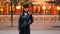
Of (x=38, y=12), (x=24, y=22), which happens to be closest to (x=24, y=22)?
(x=24, y=22)

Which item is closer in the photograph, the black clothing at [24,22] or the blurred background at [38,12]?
the black clothing at [24,22]

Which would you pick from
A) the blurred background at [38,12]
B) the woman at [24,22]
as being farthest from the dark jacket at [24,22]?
the blurred background at [38,12]

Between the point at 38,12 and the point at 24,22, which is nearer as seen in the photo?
the point at 24,22

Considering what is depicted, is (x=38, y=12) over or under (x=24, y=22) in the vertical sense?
under

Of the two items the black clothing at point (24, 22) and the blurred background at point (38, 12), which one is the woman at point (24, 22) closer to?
the black clothing at point (24, 22)

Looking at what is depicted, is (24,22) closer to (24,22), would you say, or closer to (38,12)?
(24,22)

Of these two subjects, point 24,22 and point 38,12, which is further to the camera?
point 38,12

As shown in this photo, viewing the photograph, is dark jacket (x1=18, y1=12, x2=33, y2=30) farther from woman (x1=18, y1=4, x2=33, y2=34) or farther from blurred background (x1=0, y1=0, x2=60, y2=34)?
blurred background (x1=0, y1=0, x2=60, y2=34)

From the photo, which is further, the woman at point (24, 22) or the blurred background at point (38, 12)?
the blurred background at point (38, 12)

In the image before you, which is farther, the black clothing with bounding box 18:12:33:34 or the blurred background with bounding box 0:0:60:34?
the blurred background with bounding box 0:0:60:34

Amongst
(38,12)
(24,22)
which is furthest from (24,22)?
(38,12)

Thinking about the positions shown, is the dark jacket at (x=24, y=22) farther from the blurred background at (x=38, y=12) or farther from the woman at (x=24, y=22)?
the blurred background at (x=38, y=12)

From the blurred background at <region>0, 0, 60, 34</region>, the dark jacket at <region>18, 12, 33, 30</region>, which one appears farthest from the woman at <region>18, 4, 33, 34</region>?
the blurred background at <region>0, 0, 60, 34</region>

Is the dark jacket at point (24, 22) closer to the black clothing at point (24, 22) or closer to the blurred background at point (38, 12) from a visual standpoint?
the black clothing at point (24, 22)
